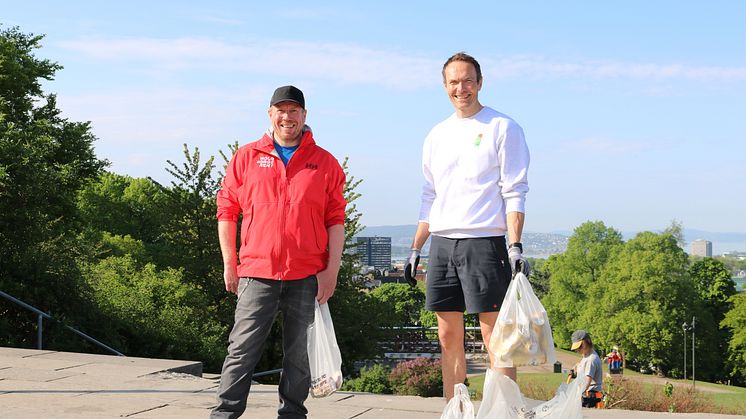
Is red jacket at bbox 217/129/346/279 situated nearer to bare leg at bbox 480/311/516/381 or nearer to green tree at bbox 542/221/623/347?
bare leg at bbox 480/311/516/381

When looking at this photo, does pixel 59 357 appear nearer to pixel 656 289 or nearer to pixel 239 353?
pixel 239 353

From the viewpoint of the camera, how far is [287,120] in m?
4.58

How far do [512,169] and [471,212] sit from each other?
11.7 inches

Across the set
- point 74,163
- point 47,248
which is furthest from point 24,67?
point 47,248

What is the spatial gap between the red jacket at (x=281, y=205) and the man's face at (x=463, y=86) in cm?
80

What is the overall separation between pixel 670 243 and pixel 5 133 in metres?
45.5

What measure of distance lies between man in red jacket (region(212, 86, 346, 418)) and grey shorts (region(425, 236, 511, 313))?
22.5 inches

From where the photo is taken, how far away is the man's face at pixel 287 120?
4.59m

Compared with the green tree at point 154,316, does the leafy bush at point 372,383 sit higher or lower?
lower

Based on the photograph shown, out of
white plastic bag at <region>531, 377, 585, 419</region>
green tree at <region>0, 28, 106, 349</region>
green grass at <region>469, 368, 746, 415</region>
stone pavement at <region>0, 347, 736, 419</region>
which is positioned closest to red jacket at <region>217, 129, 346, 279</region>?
white plastic bag at <region>531, 377, 585, 419</region>

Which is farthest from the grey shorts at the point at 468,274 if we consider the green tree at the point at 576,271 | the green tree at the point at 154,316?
the green tree at the point at 576,271

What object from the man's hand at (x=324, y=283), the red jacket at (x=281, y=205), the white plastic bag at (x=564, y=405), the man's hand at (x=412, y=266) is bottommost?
the white plastic bag at (x=564, y=405)

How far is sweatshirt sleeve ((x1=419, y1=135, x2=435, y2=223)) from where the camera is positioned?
453 cm

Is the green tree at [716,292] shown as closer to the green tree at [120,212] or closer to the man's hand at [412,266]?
the green tree at [120,212]
